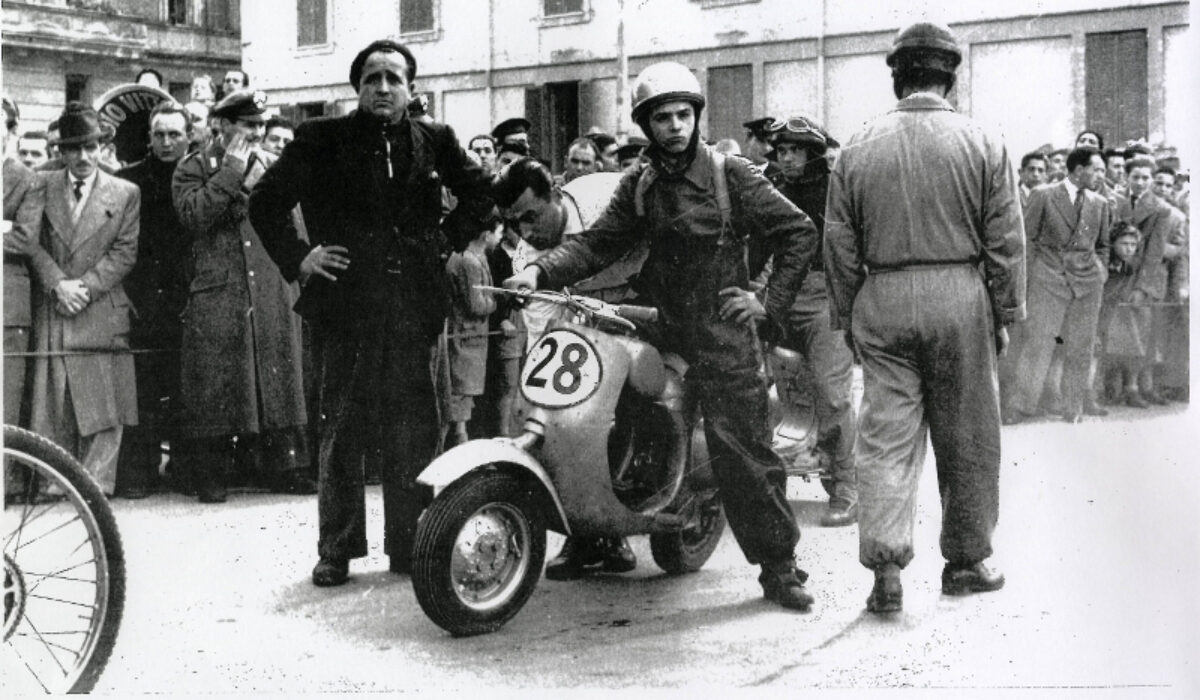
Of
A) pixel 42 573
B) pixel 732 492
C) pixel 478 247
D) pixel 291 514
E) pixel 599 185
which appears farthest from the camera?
pixel 478 247

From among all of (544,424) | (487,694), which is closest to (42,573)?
(487,694)

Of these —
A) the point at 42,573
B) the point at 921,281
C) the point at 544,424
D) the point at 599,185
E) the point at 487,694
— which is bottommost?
the point at 487,694

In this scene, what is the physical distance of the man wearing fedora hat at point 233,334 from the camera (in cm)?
632

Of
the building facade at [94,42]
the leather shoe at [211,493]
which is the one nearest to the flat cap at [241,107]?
the building facade at [94,42]

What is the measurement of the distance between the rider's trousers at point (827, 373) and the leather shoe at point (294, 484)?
2082 mm

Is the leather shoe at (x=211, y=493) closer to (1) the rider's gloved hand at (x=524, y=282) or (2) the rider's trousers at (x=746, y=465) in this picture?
(1) the rider's gloved hand at (x=524, y=282)

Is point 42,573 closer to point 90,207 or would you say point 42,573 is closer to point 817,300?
point 90,207

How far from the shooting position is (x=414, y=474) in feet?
17.2

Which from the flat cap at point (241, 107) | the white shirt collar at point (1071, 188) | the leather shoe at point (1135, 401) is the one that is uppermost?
the flat cap at point (241, 107)

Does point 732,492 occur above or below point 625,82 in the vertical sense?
below

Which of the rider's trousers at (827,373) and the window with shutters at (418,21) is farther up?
the window with shutters at (418,21)

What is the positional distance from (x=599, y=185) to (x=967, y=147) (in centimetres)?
149

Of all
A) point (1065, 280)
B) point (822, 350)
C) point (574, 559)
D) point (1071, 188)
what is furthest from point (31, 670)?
point (1071, 188)

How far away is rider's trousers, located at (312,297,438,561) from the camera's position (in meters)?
5.13
